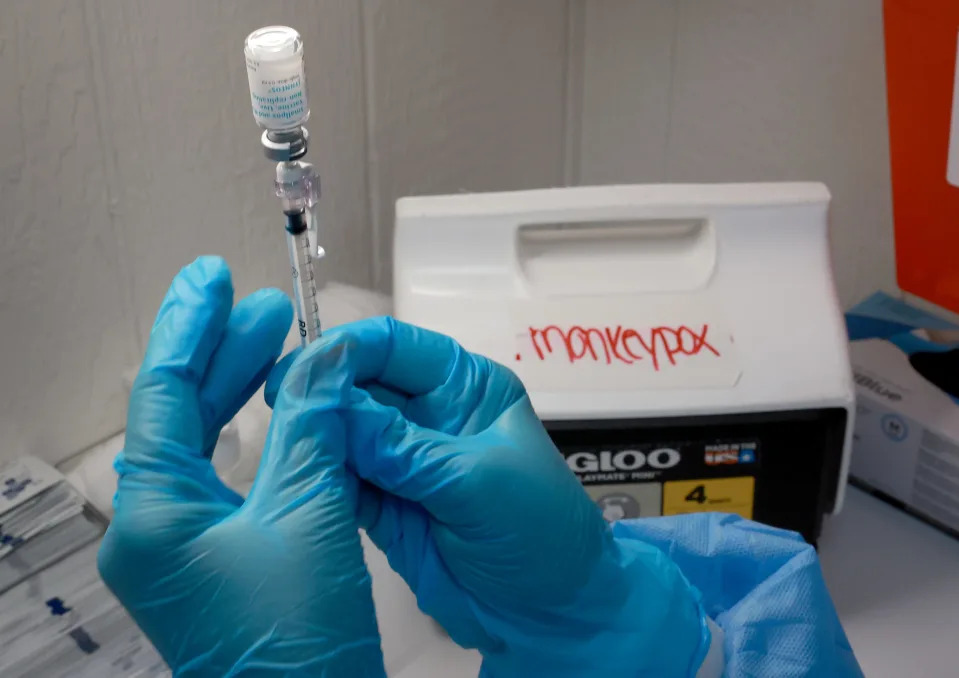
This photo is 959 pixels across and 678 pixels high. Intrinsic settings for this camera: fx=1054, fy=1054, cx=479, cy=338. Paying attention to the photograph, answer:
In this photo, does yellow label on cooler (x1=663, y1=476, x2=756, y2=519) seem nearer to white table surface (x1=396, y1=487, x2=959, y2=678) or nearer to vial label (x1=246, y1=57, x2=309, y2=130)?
white table surface (x1=396, y1=487, x2=959, y2=678)

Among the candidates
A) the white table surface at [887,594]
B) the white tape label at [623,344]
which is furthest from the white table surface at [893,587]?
the white tape label at [623,344]

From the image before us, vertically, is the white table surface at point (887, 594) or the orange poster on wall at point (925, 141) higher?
the orange poster on wall at point (925, 141)

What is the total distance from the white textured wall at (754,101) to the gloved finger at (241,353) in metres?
0.89

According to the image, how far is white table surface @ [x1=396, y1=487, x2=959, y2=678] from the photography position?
3.10 ft

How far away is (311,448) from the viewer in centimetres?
57

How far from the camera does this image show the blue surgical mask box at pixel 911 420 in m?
1.04

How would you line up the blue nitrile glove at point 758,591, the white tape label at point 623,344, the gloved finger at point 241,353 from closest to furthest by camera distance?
the gloved finger at point 241,353 → the blue nitrile glove at point 758,591 → the white tape label at point 623,344

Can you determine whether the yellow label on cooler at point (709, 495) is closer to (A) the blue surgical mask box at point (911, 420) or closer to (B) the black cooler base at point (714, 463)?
(B) the black cooler base at point (714, 463)

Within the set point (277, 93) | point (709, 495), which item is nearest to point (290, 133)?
point (277, 93)

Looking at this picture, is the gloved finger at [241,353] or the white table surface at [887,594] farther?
the white table surface at [887,594]

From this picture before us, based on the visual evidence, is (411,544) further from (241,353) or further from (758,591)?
(758,591)

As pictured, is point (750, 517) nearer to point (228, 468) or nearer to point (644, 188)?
point (644, 188)

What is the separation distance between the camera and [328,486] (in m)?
0.57

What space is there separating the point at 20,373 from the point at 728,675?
2.32 feet
